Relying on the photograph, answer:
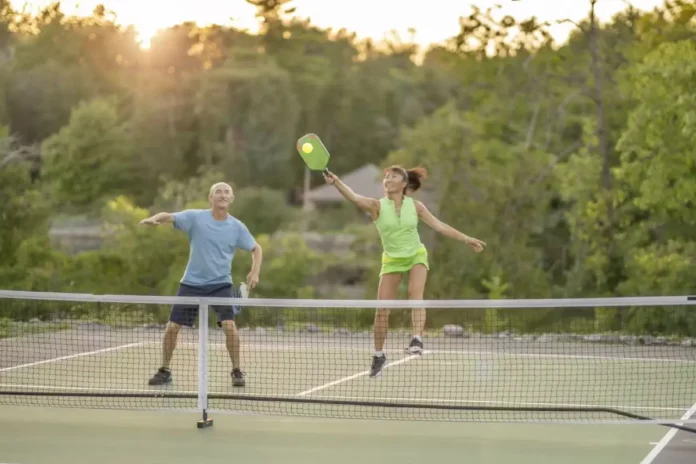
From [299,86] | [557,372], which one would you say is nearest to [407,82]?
[299,86]

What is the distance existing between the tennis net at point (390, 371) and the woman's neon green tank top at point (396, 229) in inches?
35.7

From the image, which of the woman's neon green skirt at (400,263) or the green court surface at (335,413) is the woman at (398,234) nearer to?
the woman's neon green skirt at (400,263)

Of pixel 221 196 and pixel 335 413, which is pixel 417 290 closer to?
pixel 335 413

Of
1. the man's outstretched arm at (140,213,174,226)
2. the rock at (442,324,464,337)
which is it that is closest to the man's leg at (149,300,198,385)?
the man's outstretched arm at (140,213,174,226)

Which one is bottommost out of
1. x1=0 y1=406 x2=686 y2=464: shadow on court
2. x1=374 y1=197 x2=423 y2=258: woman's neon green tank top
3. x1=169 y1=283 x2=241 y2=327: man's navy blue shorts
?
x1=0 y1=406 x2=686 y2=464: shadow on court

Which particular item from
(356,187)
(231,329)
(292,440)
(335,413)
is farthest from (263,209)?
(292,440)

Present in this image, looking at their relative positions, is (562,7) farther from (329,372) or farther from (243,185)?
(243,185)

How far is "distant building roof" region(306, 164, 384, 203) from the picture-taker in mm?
74375

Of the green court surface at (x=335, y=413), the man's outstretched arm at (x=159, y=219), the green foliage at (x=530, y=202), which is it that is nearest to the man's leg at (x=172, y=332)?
the green court surface at (x=335, y=413)

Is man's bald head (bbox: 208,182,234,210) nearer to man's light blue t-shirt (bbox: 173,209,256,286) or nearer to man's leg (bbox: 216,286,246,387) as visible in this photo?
man's light blue t-shirt (bbox: 173,209,256,286)

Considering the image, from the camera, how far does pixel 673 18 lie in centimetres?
1989

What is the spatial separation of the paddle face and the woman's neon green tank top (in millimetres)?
721

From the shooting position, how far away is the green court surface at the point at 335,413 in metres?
7.76

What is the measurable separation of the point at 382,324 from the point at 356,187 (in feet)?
219
